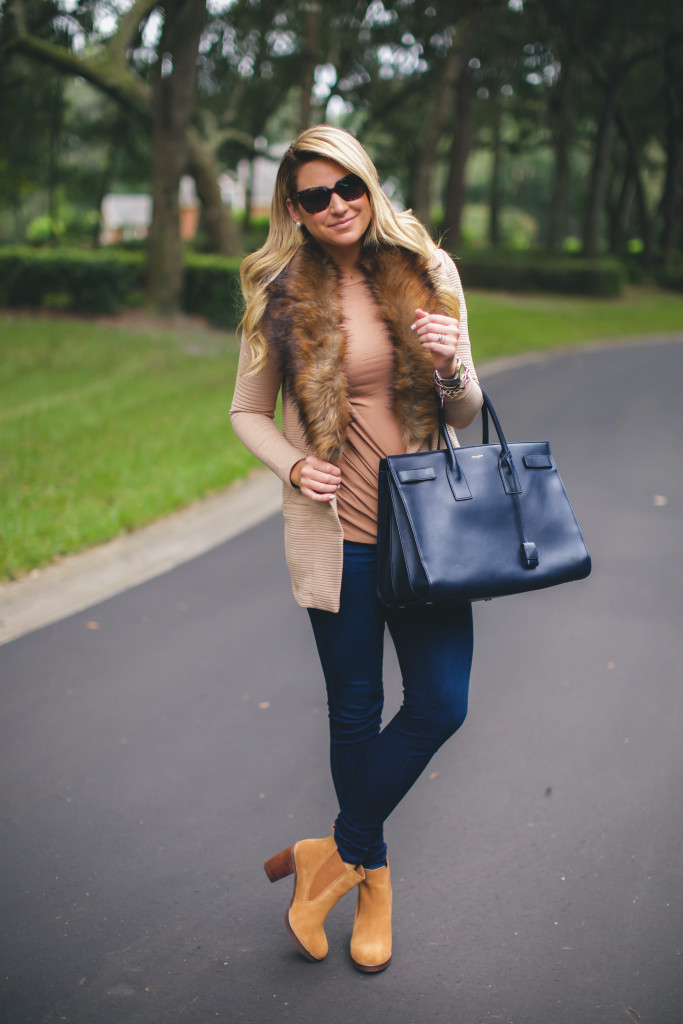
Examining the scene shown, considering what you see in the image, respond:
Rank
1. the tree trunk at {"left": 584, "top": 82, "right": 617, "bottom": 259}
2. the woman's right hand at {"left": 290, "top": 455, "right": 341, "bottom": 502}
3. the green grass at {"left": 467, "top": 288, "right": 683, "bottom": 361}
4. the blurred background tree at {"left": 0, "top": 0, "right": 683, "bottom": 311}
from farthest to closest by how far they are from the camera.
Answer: the tree trunk at {"left": 584, "top": 82, "right": 617, "bottom": 259}, the green grass at {"left": 467, "top": 288, "right": 683, "bottom": 361}, the blurred background tree at {"left": 0, "top": 0, "right": 683, "bottom": 311}, the woman's right hand at {"left": 290, "top": 455, "right": 341, "bottom": 502}

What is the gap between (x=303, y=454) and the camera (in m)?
2.39

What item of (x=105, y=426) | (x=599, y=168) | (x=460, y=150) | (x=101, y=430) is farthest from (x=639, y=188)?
(x=101, y=430)

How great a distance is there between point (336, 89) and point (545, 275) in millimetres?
10989

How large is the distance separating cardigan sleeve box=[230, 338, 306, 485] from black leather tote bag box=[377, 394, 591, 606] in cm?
30

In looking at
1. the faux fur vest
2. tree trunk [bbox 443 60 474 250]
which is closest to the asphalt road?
the faux fur vest

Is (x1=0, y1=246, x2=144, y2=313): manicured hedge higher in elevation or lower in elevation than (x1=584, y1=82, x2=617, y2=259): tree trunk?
lower

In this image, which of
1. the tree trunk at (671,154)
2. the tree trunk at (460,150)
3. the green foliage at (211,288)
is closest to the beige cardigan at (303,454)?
the green foliage at (211,288)

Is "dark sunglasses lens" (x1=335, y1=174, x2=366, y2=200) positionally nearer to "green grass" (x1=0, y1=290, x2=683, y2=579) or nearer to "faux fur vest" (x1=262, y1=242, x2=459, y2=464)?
"faux fur vest" (x1=262, y1=242, x2=459, y2=464)

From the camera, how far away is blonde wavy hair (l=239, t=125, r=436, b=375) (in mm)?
2248

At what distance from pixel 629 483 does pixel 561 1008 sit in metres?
5.99

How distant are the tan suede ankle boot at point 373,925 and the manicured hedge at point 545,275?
2578 centimetres

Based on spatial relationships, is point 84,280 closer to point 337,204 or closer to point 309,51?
point 309,51

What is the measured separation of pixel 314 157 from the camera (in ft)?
7.46

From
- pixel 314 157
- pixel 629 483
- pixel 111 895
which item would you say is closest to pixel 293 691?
pixel 111 895
